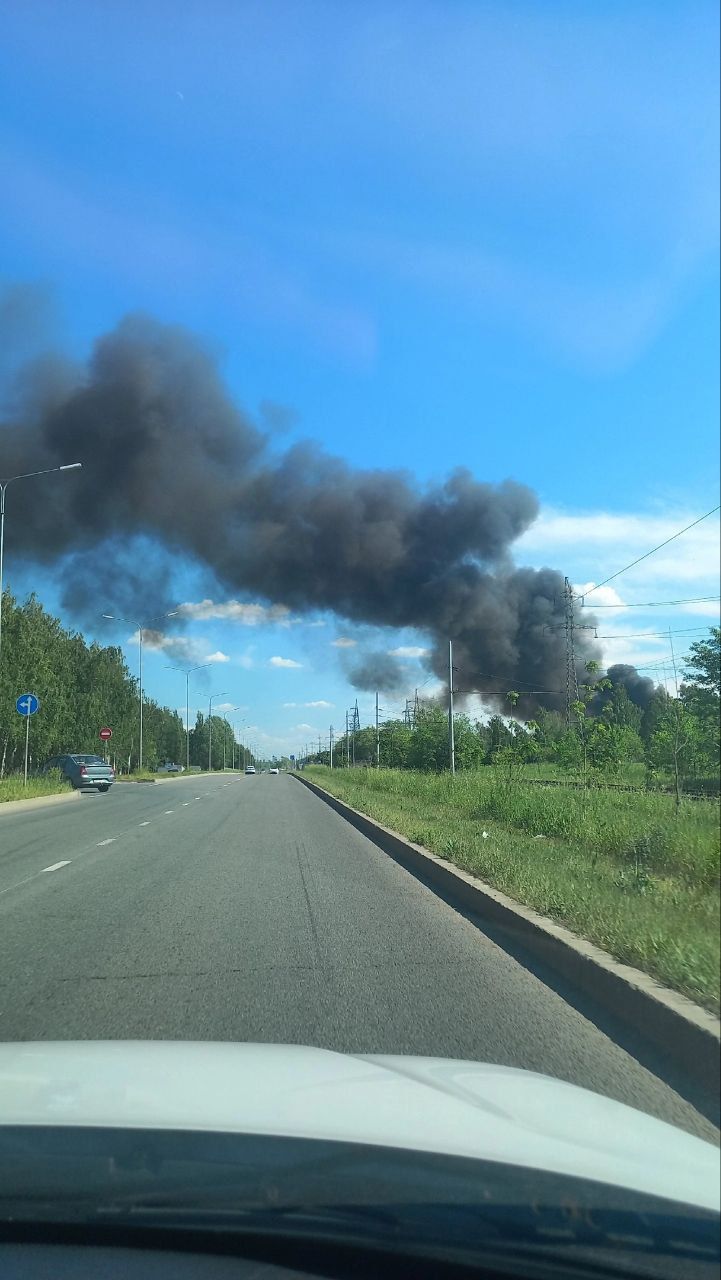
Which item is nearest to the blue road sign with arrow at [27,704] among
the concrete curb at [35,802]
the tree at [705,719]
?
the concrete curb at [35,802]

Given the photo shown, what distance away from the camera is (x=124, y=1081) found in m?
3.45

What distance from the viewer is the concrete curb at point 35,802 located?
89.0 feet

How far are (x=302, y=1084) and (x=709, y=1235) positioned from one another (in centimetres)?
147

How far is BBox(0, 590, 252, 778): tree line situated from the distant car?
15.7ft

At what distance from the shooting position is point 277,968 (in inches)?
275

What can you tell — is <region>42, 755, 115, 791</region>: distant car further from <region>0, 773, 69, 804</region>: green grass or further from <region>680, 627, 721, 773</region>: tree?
<region>680, 627, 721, 773</region>: tree

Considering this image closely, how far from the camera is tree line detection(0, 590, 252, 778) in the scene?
45094 millimetres

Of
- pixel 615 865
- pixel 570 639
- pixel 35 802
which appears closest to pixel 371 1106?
pixel 615 865

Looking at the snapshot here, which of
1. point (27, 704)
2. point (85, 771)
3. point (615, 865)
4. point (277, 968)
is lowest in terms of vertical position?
point (277, 968)

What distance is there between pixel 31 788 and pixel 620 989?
3003cm

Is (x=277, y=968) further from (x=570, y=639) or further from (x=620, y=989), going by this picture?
(x=570, y=639)

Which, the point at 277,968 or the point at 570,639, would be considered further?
the point at 570,639

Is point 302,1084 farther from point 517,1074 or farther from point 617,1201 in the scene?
point 617,1201

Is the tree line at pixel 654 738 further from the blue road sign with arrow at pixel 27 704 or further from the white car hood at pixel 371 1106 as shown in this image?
the blue road sign with arrow at pixel 27 704
